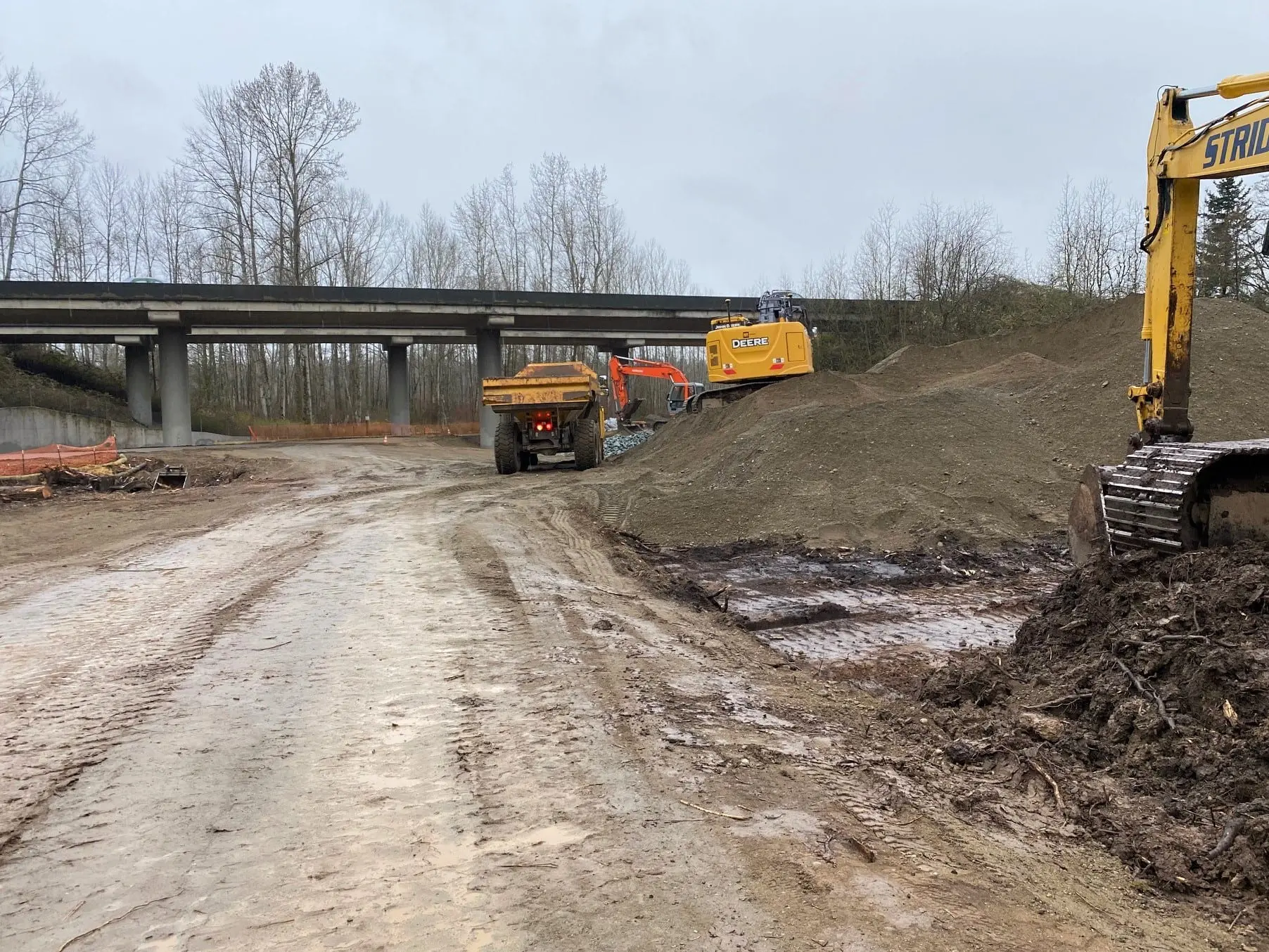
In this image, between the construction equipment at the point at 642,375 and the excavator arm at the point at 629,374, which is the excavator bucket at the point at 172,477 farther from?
the excavator arm at the point at 629,374

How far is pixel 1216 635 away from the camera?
3979 mm

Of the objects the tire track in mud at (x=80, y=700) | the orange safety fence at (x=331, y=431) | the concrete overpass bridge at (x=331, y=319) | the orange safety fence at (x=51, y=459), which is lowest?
the orange safety fence at (x=331, y=431)

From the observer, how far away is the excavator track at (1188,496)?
5.07 meters

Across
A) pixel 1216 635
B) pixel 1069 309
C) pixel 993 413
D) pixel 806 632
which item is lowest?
pixel 806 632

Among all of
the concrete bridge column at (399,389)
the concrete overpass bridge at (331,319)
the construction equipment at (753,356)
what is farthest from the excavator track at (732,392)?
the concrete bridge column at (399,389)

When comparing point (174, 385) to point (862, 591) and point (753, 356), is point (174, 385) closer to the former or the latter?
point (753, 356)

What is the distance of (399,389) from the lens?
134 ft

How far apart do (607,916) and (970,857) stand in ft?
4.25

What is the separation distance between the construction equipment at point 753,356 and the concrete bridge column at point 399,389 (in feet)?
80.2

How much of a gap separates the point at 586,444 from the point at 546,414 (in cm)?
121

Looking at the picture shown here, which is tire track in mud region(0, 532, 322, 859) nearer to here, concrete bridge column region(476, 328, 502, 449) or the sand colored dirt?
the sand colored dirt

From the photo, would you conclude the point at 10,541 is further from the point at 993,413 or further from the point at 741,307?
the point at 741,307

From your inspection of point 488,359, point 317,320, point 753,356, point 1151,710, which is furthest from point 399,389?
point 1151,710

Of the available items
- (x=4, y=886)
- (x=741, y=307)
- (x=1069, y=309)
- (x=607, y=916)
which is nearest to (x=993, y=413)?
(x=607, y=916)
